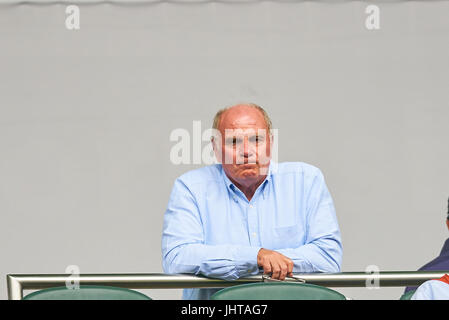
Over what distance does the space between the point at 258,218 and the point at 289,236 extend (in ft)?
0.35

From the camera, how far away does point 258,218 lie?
2.09 metres

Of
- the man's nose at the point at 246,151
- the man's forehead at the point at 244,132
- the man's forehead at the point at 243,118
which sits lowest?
the man's nose at the point at 246,151

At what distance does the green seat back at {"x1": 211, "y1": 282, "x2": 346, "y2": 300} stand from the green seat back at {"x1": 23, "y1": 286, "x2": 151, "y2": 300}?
200 mm

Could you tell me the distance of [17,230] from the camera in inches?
140

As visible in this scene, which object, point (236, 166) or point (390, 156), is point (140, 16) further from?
point (236, 166)

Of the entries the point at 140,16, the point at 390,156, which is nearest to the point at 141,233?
the point at 140,16

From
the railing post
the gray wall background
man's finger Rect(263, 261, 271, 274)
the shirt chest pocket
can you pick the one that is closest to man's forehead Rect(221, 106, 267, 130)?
the shirt chest pocket

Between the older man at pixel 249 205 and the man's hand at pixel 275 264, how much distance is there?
7 centimetres

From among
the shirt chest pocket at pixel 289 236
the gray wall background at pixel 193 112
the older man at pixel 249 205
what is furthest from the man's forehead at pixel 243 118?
the gray wall background at pixel 193 112

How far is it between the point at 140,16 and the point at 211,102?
0.56 meters

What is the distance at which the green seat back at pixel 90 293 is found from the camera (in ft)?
5.29

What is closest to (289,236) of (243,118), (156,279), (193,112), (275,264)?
(275,264)

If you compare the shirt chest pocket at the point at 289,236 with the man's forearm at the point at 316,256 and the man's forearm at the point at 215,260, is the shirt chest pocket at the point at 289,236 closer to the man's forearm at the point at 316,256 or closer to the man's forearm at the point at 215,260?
the man's forearm at the point at 316,256

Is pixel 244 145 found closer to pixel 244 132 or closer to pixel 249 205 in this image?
pixel 244 132
